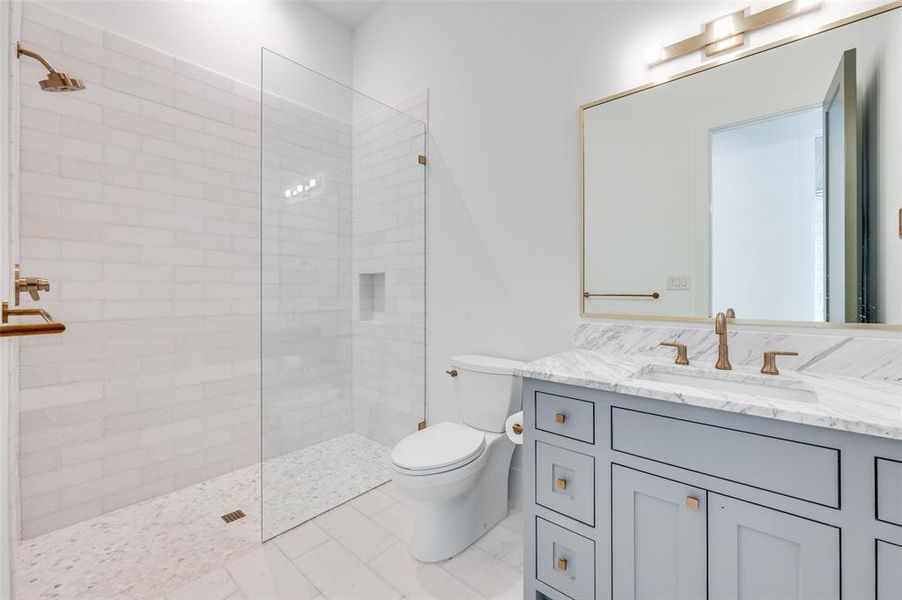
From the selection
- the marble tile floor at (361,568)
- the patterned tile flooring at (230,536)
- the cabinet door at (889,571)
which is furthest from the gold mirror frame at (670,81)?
the patterned tile flooring at (230,536)

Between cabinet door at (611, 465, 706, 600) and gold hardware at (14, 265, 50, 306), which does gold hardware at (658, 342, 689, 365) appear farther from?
gold hardware at (14, 265, 50, 306)

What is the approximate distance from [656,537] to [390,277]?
6.30 feet

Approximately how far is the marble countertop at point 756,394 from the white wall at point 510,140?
0.49 m

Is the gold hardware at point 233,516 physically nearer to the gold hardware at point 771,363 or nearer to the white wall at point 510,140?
the white wall at point 510,140

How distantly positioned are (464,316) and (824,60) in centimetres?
182

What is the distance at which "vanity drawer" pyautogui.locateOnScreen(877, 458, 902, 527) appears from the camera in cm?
92

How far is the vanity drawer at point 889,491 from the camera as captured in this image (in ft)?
3.00

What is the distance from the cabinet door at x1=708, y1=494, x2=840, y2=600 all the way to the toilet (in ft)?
3.08

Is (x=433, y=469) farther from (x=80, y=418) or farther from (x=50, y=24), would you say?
(x=50, y=24)

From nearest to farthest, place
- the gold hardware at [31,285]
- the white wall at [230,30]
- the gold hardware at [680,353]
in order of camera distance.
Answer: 1. the gold hardware at [31,285]
2. the gold hardware at [680,353]
3. the white wall at [230,30]

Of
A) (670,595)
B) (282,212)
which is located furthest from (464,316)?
(670,595)

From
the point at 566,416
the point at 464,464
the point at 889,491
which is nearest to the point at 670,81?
the point at 566,416

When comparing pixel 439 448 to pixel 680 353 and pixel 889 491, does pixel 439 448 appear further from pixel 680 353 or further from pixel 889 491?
pixel 889 491

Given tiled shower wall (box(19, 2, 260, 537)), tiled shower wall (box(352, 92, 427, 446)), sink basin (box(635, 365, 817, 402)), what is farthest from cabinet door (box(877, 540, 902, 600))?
tiled shower wall (box(19, 2, 260, 537))
